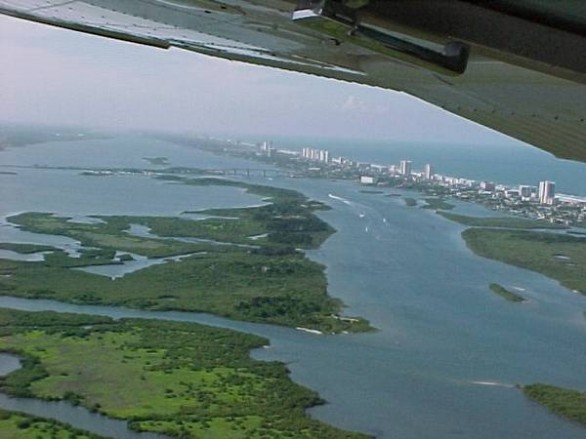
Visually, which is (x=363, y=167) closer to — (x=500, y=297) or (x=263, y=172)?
(x=263, y=172)

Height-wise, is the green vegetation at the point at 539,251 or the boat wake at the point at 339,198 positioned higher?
the boat wake at the point at 339,198

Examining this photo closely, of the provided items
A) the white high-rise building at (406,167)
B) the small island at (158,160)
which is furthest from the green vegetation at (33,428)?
the small island at (158,160)

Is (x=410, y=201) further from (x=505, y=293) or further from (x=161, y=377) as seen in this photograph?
(x=161, y=377)

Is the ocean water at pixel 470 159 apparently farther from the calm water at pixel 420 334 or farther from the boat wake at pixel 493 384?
the boat wake at pixel 493 384

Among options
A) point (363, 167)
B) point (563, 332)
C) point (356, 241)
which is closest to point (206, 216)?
point (356, 241)

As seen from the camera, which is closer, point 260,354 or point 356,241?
point 260,354

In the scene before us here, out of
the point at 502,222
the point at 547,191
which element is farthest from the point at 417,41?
the point at 547,191
